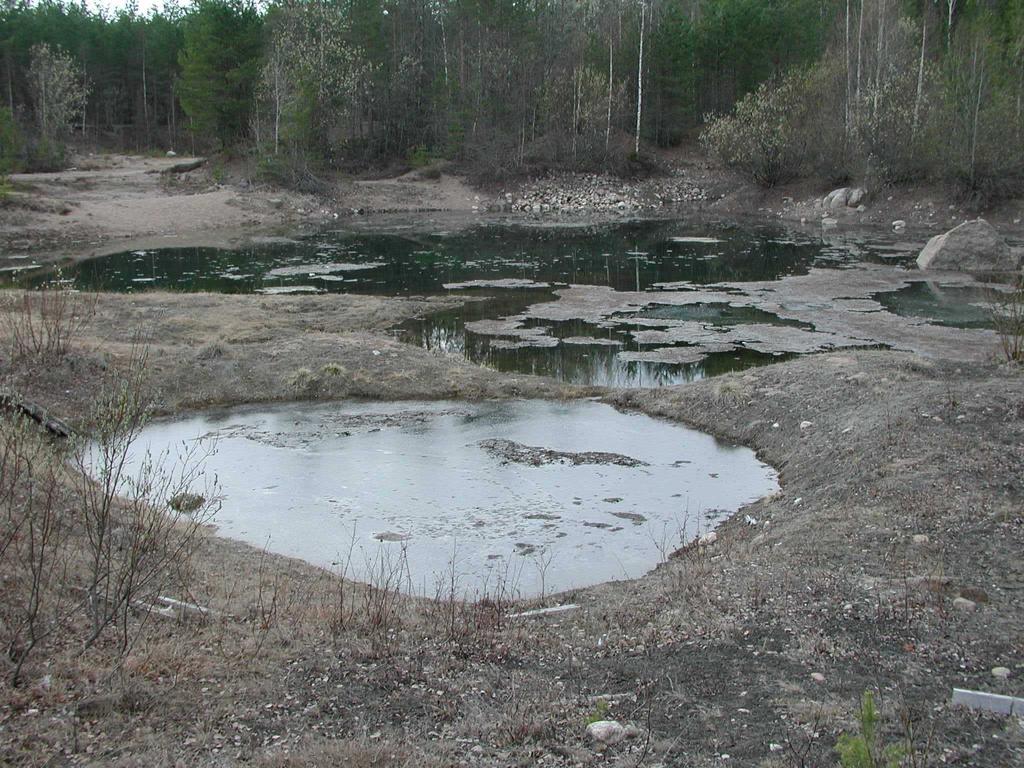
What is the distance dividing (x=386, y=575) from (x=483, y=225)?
116 ft

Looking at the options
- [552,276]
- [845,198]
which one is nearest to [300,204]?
[552,276]

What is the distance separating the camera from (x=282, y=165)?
4716cm

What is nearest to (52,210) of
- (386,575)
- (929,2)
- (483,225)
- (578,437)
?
(483,225)

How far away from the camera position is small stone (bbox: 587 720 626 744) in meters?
5.02

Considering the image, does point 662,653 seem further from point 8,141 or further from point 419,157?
point 419,157

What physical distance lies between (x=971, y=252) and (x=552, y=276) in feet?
39.3

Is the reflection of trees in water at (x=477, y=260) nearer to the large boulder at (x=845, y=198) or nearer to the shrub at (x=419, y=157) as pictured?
the large boulder at (x=845, y=198)

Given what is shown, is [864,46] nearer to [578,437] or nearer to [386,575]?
[578,437]

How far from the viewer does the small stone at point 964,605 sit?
664cm

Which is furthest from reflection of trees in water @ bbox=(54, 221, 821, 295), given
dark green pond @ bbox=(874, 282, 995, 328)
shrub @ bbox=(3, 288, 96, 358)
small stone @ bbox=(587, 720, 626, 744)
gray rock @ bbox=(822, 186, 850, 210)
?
small stone @ bbox=(587, 720, 626, 744)

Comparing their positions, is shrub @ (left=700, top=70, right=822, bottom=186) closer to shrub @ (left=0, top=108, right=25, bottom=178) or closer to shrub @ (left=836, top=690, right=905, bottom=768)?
shrub @ (left=0, top=108, right=25, bottom=178)

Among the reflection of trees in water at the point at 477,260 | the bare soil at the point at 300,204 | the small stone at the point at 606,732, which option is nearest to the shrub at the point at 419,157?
the bare soil at the point at 300,204

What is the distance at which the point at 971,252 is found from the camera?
27344 mm

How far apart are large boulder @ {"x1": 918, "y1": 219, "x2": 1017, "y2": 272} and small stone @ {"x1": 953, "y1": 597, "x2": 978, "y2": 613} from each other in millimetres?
22802
